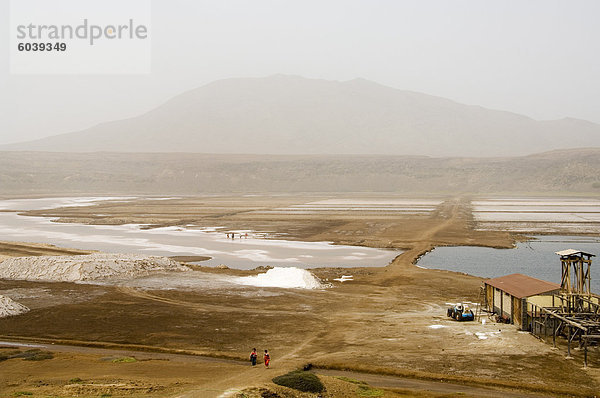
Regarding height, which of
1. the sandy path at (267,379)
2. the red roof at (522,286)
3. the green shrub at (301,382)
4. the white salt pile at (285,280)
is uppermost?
the red roof at (522,286)

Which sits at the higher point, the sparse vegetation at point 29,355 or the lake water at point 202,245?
the lake water at point 202,245

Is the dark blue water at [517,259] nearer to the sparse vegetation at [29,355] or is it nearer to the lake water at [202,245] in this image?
the lake water at [202,245]

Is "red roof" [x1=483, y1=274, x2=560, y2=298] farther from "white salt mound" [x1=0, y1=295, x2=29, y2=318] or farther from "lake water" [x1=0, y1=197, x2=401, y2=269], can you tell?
"white salt mound" [x1=0, y1=295, x2=29, y2=318]

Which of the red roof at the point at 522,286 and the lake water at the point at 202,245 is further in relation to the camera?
the lake water at the point at 202,245

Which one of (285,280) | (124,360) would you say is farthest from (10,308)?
(285,280)

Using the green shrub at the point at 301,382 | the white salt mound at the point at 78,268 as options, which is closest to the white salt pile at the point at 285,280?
the white salt mound at the point at 78,268

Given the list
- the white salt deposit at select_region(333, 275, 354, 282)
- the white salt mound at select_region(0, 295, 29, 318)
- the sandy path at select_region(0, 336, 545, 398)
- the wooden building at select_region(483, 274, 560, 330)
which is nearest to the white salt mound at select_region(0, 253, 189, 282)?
the white salt mound at select_region(0, 295, 29, 318)

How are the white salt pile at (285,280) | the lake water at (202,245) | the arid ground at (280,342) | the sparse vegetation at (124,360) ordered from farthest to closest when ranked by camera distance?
the lake water at (202,245), the white salt pile at (285,280), the sparse vegetation at (124,360), the arid ground at (280,342)
